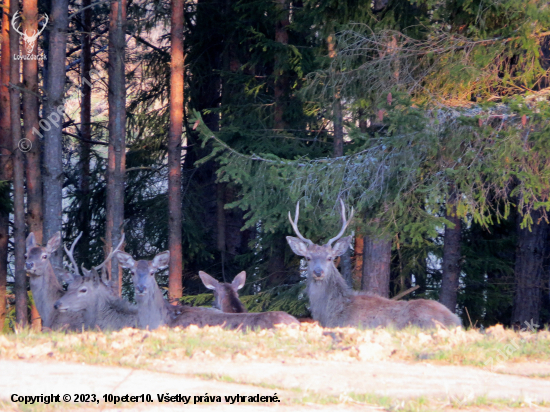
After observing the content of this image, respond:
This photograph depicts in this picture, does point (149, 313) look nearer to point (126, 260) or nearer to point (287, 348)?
point (126, 260)

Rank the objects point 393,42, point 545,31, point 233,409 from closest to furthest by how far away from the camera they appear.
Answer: point 233,409
point 545,31
point 393,42

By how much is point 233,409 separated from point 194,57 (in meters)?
16.7

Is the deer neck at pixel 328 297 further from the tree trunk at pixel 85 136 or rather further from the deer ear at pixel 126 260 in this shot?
the tree trunk at pixel 85 136

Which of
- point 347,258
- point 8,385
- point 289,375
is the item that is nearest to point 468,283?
point 347,258

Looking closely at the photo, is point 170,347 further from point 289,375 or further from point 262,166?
point 262,166

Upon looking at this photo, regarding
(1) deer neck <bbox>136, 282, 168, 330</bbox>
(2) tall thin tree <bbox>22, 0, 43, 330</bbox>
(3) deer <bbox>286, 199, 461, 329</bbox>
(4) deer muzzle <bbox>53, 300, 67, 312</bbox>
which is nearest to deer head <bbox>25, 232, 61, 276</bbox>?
(4) deer muzzle <bbox>53, 300, 67, 312</bbox>

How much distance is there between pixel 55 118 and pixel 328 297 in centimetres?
746

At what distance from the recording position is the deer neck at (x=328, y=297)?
9.41 m

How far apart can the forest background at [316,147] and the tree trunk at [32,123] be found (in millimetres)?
33

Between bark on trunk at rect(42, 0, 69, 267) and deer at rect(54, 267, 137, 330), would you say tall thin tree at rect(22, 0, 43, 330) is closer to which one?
bark on trunk at rect(42, 0, 69, 267)

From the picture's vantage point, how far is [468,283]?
17.0 m

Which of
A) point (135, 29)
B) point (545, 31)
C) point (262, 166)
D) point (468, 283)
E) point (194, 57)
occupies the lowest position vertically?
point (468, 283)

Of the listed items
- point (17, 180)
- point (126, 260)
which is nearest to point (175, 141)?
point (17, 180)

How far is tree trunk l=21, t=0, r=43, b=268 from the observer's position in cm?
1425
